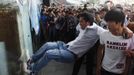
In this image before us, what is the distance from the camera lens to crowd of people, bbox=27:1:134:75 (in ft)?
6.43

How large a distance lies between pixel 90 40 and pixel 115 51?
0.96m

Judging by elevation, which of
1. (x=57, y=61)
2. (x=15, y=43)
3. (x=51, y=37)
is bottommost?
(x=51, y=37)

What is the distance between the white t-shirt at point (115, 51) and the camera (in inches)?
77.4

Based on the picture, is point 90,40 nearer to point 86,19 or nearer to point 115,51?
point 86,19

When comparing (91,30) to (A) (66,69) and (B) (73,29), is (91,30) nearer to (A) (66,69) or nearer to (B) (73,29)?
(A) (66,69)

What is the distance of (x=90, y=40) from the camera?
2.95m

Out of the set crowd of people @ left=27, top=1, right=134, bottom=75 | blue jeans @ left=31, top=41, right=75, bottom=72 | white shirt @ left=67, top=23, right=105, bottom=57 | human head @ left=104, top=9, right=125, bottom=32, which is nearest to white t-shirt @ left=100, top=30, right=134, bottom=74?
crowd of people @ left=27, top=1, right=134, bottom=75

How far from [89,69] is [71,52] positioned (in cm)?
37

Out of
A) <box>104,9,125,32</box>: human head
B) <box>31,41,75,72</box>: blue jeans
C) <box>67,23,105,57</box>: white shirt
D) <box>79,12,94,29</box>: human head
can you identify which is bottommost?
<box>31,41,75,72</box>: blue jeans

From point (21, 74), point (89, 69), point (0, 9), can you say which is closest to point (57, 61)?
point (89, 69)

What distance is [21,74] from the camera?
341cm

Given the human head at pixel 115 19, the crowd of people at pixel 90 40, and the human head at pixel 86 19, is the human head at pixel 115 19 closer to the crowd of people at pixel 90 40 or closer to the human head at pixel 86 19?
the crowd of people at pixel 90 40

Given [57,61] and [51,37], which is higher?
[57,61]

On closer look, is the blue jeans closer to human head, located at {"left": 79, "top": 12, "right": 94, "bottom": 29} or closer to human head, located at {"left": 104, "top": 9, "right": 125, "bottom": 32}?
human head, located at {"left": 79, "top": 12, "right": 94, "bottom": 29}
